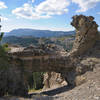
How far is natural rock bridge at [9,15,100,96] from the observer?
64.8 ft

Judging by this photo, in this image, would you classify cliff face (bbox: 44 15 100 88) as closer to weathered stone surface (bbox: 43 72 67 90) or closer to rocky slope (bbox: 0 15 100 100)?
rocky slope (bbox: 0 15 100 100)

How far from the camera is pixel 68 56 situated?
21578mm

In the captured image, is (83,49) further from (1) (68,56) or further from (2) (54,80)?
(2) (54,80)

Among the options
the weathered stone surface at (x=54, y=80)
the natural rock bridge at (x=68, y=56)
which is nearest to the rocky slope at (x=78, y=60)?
the natural rock bridge at (x=68, y=56)

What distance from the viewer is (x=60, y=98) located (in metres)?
14.4

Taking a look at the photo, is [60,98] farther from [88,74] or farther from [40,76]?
[40,76]

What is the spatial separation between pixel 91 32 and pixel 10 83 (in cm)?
1354

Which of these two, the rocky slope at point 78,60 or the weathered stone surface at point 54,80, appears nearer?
the rocky slope at point 78,60

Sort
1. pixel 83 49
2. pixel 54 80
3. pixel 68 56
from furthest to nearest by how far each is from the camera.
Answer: pixel 54 80, pixel 83 49, pixel 68 56

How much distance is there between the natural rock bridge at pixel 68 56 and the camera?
1977 cm

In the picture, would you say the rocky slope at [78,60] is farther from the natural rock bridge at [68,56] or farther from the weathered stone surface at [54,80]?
the weathered stone surface at [54,80]

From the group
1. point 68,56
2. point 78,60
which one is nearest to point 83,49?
point 78,60

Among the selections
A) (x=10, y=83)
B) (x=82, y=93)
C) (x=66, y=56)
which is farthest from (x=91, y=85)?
(x=10, y=83)

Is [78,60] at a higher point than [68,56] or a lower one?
lower
